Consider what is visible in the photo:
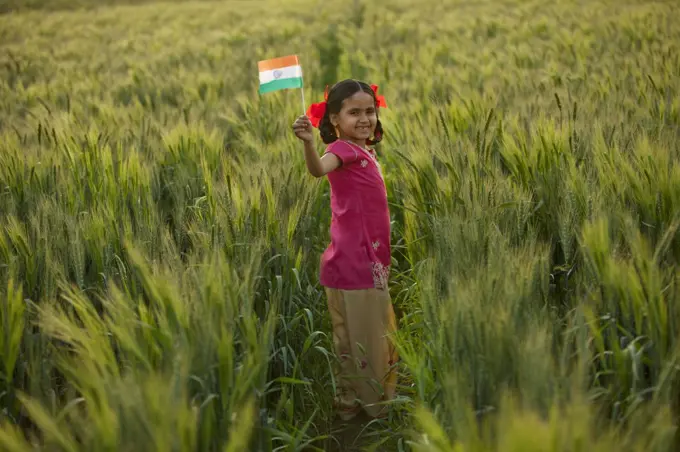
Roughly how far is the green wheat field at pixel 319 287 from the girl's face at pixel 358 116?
0.29 metres

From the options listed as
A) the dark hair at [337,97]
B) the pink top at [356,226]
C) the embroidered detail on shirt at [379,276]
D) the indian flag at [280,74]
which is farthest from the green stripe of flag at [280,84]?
the embroidered detail on shirt at [379,276]

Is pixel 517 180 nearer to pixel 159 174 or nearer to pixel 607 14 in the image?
pixel 159 174

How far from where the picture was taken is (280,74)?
97.7 inches

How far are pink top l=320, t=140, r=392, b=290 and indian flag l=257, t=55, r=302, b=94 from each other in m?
0.33

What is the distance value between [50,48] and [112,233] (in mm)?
10340

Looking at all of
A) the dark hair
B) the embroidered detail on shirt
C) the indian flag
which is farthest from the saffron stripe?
the embroidered detail on shirt

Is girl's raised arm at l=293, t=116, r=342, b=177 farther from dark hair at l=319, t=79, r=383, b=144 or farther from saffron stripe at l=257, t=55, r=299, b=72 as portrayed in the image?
saffron stripe at l=257, t=55, r=299, b=72

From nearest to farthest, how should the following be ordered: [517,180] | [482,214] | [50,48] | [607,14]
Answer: [482,214] < [517,180] < [607,14] < [50,48]

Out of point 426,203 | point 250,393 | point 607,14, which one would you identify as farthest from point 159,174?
point 607,14

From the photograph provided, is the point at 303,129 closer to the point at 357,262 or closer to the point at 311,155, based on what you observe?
the point at 311,155

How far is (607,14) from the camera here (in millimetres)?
9289

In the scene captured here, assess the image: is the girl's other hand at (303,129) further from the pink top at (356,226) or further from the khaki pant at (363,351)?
the khaki pant at (363,351)

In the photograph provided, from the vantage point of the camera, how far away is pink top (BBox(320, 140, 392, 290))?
2287 mm

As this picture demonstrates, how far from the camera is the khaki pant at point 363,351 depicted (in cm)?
228
